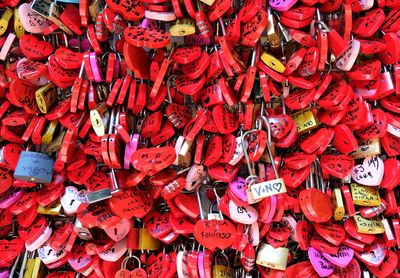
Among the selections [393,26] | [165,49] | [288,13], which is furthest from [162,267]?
[393,26]

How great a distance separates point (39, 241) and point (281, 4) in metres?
0.78

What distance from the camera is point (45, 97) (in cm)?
106

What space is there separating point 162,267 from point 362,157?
0.53 meters

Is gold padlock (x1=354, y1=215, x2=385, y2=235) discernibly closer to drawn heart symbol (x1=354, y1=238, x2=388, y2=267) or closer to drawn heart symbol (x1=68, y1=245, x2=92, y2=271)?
drawn heart symbol (x1=354, y1=238, x2=388, y2=267)

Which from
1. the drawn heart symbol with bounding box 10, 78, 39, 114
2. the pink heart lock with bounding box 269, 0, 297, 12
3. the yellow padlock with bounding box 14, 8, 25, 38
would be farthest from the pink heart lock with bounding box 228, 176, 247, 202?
the yellow padlock with bounding box 14, 8, 25, 38

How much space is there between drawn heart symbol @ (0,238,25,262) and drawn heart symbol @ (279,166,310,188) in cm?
66

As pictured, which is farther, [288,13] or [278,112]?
[278,112]

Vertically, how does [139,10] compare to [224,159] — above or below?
above

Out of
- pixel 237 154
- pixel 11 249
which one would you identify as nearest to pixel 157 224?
pixel 237 154

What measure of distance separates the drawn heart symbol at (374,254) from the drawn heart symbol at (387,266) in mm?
15

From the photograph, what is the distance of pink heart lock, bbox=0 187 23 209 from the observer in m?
1.09

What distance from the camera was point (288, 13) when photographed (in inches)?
38.1

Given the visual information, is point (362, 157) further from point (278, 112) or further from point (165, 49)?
point (165, 49)

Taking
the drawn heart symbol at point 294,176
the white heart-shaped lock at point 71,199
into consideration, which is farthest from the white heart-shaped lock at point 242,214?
the white heart-shaped lock at point 71,199
